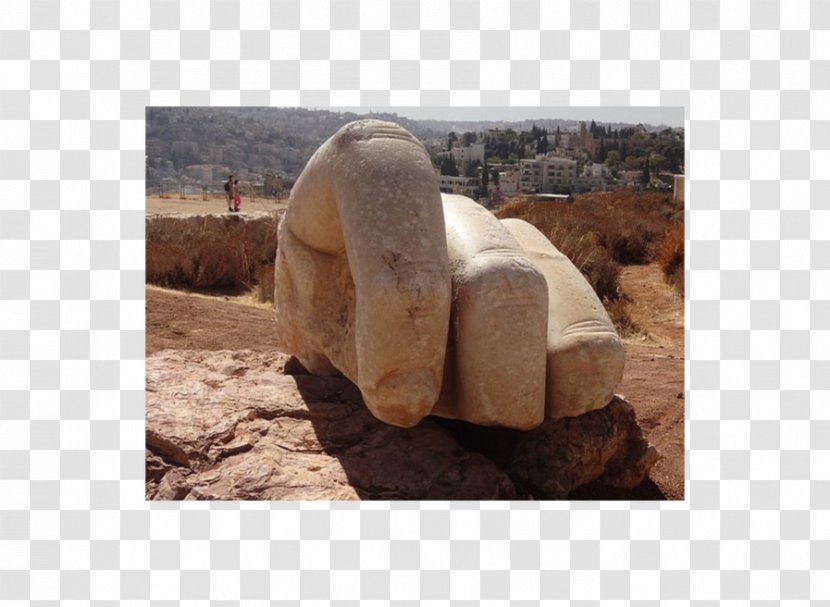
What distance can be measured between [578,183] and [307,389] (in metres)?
18.1

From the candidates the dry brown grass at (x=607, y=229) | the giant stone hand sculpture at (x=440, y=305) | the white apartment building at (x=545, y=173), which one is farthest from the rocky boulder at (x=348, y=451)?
the white apartment building at (x=545, y=173)

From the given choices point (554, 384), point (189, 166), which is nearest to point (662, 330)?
point (554, 384)

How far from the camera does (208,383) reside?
369 cm

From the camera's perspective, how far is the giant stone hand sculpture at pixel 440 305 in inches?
99.8

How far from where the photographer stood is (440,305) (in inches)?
100

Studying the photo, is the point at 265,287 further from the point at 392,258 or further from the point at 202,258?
the point at 392,258

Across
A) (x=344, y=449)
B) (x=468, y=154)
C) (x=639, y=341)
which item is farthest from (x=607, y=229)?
(x=344, y=449)

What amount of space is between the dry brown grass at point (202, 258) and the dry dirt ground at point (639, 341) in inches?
16.3

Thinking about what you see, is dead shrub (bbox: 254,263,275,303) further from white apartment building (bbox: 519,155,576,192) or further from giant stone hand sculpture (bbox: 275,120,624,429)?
white apartment building (bbox: 519,155,576,192)

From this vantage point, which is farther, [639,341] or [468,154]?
[468,154]

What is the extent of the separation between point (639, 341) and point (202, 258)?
5304mm

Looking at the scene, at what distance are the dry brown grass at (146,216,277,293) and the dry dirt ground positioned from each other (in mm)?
413

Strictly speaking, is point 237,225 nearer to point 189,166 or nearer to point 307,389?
point 307,389

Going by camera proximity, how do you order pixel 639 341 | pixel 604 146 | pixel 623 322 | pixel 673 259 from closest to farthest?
pixel 639 341
pixel 623 322
pixel 673 259
pixel 604 146
